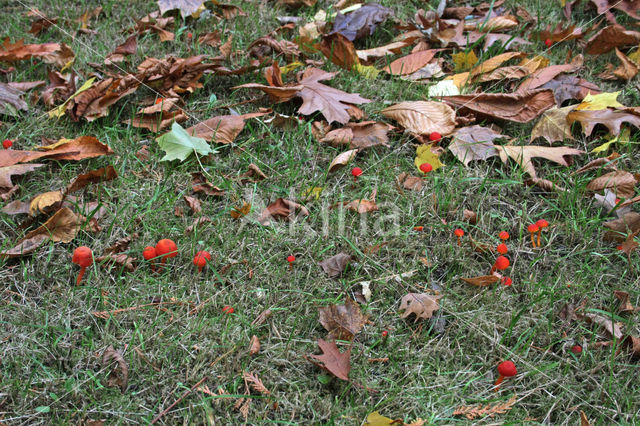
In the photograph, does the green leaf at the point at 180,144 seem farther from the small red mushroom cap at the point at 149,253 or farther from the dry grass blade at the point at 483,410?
the dry grass blade at the point at 483,410

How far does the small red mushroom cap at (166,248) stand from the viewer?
2088 mm

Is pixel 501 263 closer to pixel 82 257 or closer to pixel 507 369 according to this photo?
pixel 507 369

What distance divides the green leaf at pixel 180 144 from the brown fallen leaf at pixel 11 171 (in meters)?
0.55

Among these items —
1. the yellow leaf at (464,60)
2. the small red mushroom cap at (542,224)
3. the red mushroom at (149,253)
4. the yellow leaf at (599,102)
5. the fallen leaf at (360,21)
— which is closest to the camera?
the red mushroom at (149,253)

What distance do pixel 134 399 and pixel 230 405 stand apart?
1.03 ft

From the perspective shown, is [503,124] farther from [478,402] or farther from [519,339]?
[478,402]

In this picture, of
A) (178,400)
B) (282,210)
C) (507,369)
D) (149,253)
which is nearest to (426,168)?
(282,210)

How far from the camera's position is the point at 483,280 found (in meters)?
2.13

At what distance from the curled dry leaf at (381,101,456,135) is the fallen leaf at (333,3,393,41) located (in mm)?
727

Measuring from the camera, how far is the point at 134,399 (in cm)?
177

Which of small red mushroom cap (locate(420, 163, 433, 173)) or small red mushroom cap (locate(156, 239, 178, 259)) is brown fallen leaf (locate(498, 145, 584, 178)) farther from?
small red mushroom cap (locate(156, 239, 178, 259))

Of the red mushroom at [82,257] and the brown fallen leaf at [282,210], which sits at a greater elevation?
the red mushroom at [82,257]

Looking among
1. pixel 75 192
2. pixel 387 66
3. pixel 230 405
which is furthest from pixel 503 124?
pixel 75 192

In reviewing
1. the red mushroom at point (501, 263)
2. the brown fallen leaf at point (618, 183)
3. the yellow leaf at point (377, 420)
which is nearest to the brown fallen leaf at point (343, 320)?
the yellow leaf at point (377, 420)
